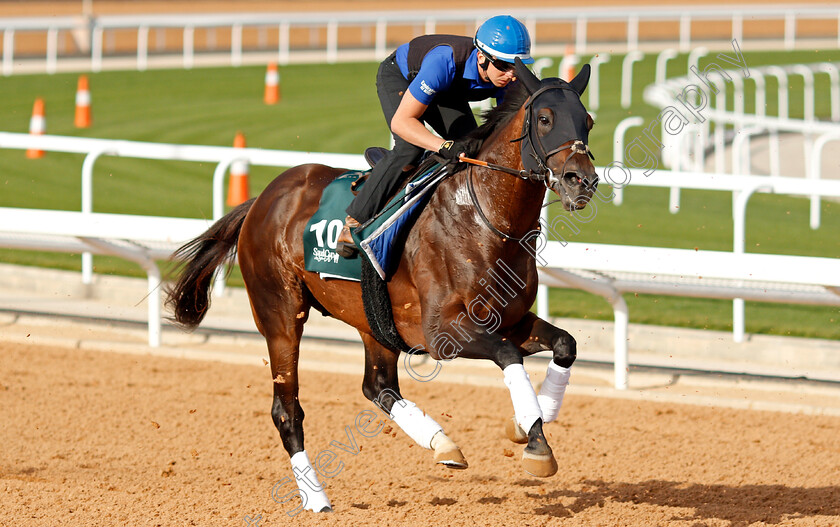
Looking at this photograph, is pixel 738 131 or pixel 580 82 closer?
pixel 580 82

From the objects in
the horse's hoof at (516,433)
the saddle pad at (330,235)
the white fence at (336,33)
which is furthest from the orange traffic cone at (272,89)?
the horse's hoof at (516,433)

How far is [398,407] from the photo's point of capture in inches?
184

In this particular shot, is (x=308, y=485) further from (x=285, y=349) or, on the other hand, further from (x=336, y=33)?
(x=336, y=33)

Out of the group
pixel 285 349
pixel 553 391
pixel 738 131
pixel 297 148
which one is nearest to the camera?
pixel 553 391

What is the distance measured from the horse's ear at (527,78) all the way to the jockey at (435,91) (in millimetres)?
133

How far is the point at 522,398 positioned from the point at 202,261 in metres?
2.07

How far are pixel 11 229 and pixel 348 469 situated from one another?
112 inches

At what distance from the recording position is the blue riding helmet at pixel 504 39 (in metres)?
4.09

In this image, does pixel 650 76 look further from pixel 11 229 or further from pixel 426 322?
pixel 426 322

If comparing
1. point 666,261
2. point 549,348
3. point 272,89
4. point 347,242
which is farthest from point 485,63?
point 272,89

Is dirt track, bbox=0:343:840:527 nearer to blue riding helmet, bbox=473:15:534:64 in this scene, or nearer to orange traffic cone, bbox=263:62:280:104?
blue riding helmet, bbox=473:15:534:64

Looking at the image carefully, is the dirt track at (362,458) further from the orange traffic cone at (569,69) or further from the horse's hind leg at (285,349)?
the orange traffic cone at (569,69)

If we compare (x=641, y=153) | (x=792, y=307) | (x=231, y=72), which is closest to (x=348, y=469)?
(x=792, y=307)

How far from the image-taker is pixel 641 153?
11.0 meters
